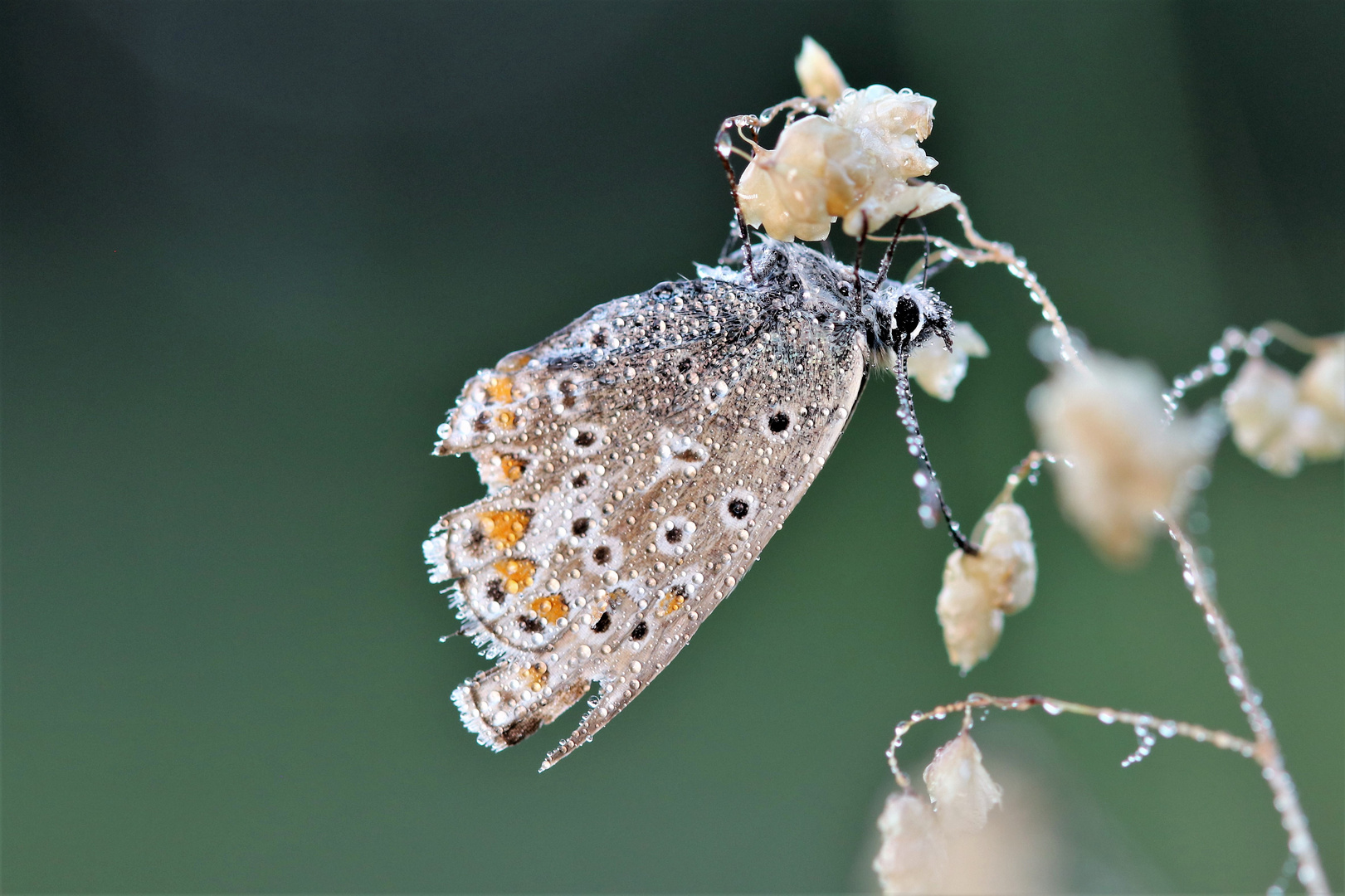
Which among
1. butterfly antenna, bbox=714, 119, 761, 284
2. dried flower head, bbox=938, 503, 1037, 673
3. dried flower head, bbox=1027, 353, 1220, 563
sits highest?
butterfly antenna, bbox=714, 119, 761, 284

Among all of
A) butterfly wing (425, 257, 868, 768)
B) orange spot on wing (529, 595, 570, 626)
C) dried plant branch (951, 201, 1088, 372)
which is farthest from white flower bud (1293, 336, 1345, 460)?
orange spot on wing (529, 595, 570, 626)

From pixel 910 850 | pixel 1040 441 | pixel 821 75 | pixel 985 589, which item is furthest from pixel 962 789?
pixel 821 75

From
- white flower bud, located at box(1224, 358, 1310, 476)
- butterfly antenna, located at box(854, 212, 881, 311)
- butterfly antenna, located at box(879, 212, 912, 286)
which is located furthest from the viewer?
butterfly antenna, located at box(879, 212, 912, 286)

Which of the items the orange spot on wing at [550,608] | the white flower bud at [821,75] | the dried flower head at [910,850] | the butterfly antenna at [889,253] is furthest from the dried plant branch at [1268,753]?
the orange spot on wing at [550,608]

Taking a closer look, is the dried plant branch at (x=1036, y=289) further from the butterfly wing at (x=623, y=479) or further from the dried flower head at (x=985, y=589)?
the butterfly wing at (x=623, y=479)

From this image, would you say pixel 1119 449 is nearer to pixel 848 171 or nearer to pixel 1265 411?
pixel 1265 411

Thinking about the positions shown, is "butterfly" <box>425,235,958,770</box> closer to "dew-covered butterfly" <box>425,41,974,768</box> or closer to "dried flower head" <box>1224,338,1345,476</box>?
"dew-covered butterfly" <box>425,41,974,768</box>
